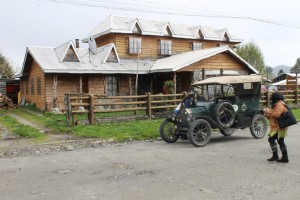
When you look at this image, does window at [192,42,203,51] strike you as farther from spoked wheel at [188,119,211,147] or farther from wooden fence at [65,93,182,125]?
spoked wheel at [188,119,211,147]

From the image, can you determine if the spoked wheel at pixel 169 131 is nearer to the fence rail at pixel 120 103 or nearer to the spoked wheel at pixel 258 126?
the spoked wheel at pixel 258 126

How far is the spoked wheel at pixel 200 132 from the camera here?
10.4m

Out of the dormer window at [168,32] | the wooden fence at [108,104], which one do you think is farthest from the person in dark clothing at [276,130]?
the dormer window at [168,32]

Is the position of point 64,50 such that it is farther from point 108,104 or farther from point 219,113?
point 219,113

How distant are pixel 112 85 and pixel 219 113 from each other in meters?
15.7

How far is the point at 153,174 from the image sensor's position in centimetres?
701

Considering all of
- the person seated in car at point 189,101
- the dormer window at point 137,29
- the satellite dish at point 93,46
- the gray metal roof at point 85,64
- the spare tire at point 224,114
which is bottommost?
the spare tire at point 224,114

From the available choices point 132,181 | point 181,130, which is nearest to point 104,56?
point 181,130

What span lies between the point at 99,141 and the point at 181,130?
264 cm

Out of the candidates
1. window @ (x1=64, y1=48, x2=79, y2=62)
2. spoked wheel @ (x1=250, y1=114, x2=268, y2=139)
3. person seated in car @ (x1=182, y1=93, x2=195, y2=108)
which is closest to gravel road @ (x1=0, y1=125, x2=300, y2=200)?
spoked wheel @ (x1=250, y1=114, x2=268, y2=139)

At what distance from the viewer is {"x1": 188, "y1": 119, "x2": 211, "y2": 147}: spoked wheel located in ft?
34.0

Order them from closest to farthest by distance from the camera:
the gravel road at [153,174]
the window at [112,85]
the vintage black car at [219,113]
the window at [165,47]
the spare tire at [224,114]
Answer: the gravel road at [153,174] → the vintage black car at [219,113] → the spare tire at [224,114] → the window at [112,85] → the window at [165,47]

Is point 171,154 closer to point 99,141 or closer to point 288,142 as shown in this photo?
point 99,141

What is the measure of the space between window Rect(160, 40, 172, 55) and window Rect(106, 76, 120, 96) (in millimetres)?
5980
